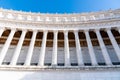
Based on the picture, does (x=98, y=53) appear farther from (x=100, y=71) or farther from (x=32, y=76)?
A: (x=32, y=76)

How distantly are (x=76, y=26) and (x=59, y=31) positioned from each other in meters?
3.12

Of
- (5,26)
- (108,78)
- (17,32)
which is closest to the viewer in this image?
(108,78)

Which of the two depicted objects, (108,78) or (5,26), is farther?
(5,26)

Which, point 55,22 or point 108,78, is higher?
point 55,22

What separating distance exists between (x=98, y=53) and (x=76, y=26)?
598 centimetres

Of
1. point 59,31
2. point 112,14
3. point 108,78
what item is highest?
point 112,14

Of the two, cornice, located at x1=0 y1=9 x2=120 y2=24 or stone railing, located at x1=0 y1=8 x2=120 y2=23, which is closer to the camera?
cornice, located at x1=0 y1=9 x2=120 y2=24

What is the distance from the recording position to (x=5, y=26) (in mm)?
36719

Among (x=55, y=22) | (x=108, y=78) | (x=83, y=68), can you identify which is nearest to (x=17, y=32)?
(x=55, y=22)

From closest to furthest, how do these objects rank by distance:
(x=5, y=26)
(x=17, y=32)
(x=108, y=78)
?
1. (x=108, y=78)
2. (x=5, y=26)
3. (x=17, y=32)

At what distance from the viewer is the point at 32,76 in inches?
1107

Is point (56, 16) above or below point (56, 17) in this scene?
above

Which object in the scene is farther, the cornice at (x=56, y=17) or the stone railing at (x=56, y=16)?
the stone railing at (x=56, y=16)

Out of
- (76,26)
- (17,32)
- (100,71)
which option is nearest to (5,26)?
(17,32)
